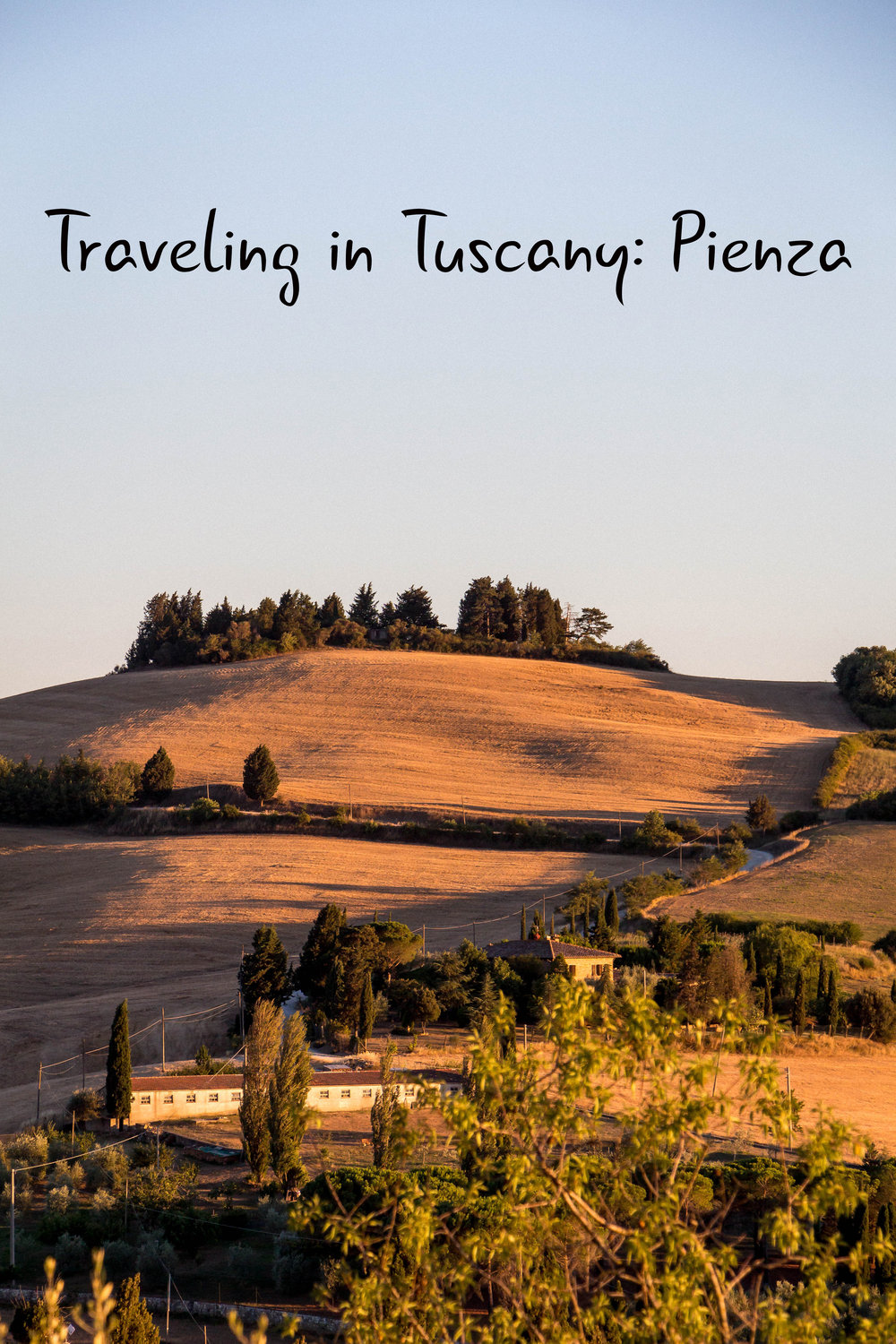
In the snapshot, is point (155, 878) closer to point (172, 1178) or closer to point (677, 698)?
point (172, 1178)

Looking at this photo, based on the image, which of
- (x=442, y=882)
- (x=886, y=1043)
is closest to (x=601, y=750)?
(x=442, y=882)

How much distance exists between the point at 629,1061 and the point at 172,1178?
16598 mm

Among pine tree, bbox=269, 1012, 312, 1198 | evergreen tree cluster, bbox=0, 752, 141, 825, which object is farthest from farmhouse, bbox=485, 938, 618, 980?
evergreen tree cluster, bbox=0, 752, 141, 825

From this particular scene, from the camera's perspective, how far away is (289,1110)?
925 inches

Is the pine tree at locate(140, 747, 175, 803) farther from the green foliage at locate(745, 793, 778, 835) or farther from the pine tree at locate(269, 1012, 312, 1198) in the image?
the pine tree at locate(269, 1012, 312, 1198)

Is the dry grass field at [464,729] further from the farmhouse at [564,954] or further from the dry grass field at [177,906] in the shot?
the farmhouse at [564,954]

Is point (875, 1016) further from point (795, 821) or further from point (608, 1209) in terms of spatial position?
point (608, 1209)

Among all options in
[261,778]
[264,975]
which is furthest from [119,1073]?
[261,778]

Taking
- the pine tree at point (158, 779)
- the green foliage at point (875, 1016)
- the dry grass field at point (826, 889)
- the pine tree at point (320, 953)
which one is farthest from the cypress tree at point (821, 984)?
the pine tree at point (158, 779)

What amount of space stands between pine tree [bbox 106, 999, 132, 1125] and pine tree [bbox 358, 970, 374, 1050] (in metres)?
8.24

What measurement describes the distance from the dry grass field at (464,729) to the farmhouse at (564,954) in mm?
23118

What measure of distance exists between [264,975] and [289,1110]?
11340 millimetres

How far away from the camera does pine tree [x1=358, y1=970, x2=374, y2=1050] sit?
33125mm

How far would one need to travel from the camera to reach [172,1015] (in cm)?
3441
